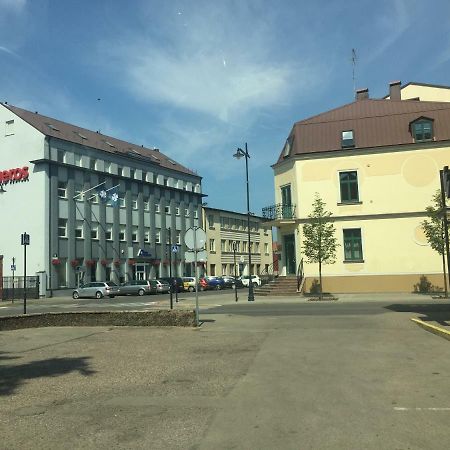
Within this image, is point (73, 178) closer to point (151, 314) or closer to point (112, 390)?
point (151, 314)

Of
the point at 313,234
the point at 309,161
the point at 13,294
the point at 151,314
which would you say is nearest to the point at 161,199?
the point at 13,294

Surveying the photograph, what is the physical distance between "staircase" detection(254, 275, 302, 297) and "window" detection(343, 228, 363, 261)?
12.8 feet

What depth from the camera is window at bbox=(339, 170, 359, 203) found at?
116ft

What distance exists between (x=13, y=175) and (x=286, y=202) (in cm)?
2764

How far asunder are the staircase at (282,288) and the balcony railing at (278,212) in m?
4.27

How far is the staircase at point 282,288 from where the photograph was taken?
115 ft

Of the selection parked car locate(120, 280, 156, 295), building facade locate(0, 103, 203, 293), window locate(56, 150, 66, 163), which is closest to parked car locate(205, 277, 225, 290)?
building facade locate(0, 103, 203, 293)

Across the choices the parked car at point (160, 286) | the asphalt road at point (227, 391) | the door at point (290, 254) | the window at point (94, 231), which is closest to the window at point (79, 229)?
the window at point (94, 231)

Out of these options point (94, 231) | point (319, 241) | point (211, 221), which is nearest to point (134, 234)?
point (94, 231)

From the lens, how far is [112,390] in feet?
24.2

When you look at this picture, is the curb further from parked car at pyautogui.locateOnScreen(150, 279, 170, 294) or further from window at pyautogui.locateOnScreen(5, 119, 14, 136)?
window at pyautogui.locateOnScreen(5, 119, 14, 136)

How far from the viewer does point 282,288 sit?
35625 millimetres

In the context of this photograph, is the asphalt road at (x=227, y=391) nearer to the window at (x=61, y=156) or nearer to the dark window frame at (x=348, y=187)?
the dark window frame at (x=348, y=187)

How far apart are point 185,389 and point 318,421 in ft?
7.36
